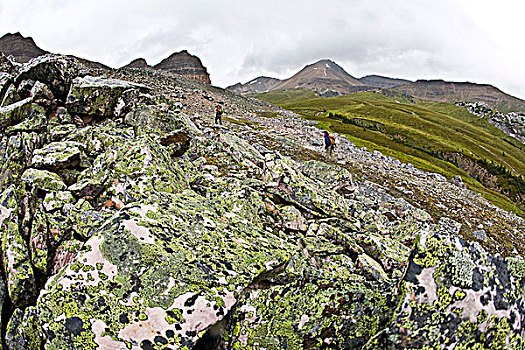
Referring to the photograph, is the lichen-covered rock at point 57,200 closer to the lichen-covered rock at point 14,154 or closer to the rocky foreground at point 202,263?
the rocky foreground at point 202,263

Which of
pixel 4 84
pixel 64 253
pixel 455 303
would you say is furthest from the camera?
pixel 4 84

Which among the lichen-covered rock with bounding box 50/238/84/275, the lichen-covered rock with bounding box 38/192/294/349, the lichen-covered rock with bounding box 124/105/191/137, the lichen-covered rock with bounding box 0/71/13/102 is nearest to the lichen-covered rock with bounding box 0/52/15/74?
the lichen-covered rock with bounding box 0/71/13/102

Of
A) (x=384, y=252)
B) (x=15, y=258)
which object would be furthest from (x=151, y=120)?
(x=384, y=252)

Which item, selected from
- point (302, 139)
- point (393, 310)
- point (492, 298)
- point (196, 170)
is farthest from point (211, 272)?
point (302, 139)

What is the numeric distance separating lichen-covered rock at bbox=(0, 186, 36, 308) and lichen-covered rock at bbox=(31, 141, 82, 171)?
6.91 feet

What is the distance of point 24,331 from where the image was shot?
8094mm

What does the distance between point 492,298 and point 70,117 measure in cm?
2014

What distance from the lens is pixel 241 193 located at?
13789mm

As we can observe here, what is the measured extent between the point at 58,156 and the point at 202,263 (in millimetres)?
9236

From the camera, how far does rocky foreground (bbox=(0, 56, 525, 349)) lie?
289 inches

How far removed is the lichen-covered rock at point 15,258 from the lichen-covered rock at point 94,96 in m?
8.45

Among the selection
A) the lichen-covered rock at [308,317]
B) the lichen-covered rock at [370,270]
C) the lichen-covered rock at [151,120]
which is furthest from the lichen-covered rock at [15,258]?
the lichen-covered rock at [370,270]

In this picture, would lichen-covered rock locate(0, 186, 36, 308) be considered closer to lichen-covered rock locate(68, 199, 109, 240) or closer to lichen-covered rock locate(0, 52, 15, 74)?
lichen-covered rock locate(68, 199, 109, 240)

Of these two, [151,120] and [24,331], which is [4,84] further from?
[24,331]
